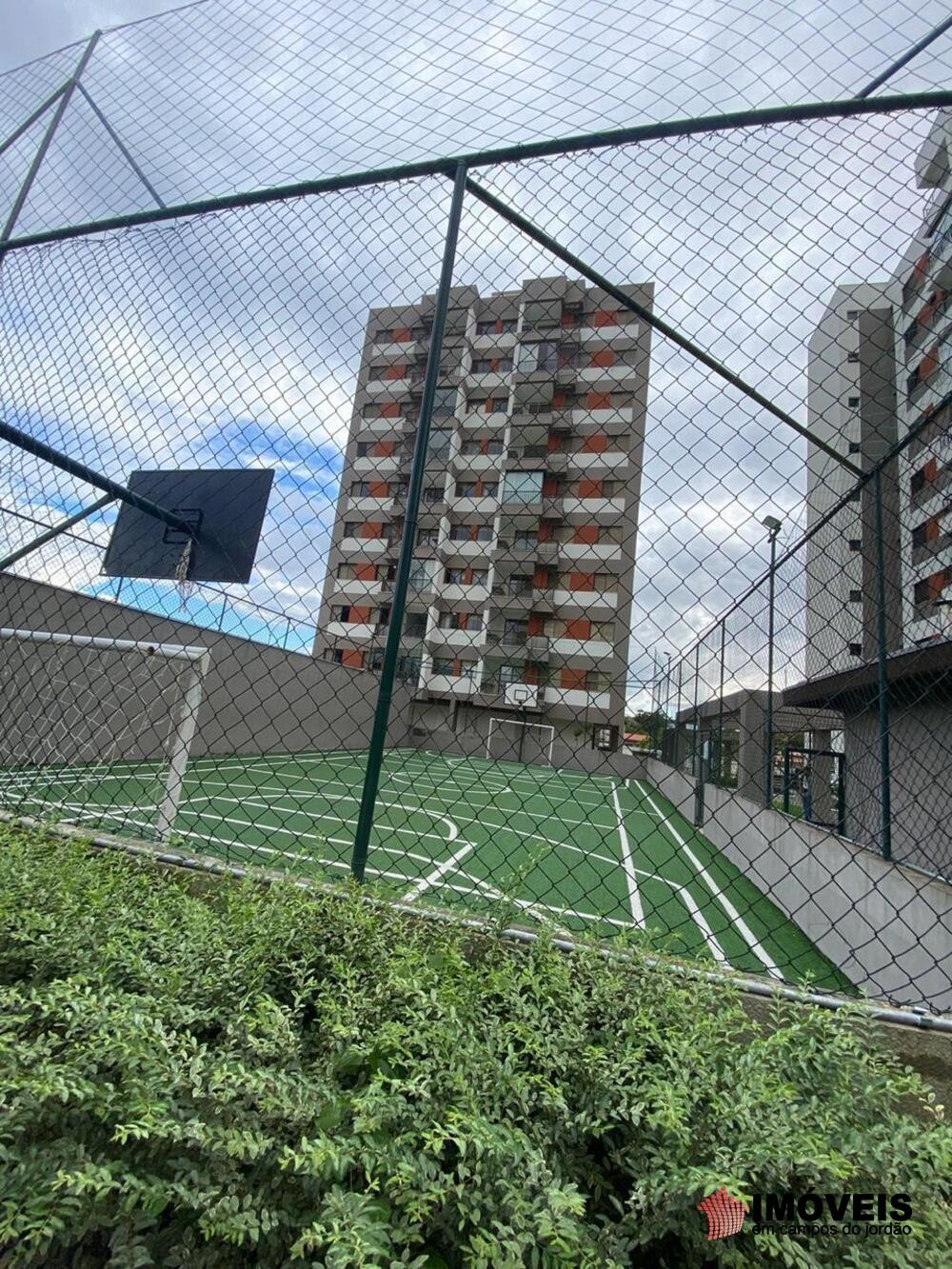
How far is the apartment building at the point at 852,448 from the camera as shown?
1.75 meters

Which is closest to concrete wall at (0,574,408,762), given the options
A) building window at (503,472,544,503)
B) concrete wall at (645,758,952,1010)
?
building window at (503,472,544,503)

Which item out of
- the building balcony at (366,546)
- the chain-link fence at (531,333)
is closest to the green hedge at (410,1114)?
the chain-link fence at (531,333)

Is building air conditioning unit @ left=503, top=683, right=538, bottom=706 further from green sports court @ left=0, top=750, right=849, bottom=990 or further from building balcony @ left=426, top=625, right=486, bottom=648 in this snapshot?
green sports court @ left=0, top=750, right=849, bottom=990

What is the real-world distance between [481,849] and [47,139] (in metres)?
5.32

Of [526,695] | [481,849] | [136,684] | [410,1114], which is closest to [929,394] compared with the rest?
[410,1114]

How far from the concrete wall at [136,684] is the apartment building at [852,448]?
7.49ft

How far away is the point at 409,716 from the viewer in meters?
15.6

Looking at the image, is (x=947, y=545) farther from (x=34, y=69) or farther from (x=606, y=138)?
(x=34, y=69)

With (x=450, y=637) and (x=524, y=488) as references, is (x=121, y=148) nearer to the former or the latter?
(x=450, y=637)

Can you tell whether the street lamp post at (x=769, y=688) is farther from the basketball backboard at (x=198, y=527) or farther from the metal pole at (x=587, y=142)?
the basketball backboard at (x=198, y=527)

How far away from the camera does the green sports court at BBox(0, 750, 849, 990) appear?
1568mm

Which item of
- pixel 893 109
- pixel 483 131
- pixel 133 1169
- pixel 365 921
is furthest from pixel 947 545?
pixel 133 1169

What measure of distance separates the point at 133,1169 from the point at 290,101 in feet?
9.97

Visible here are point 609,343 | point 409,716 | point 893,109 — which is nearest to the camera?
point 893,109
